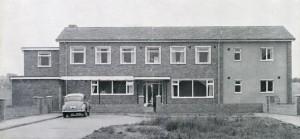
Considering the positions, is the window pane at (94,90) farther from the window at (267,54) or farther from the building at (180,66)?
the window at (267,54)

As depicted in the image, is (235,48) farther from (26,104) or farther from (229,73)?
(26,104)

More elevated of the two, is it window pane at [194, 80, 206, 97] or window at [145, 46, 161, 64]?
window at [145, 46, 161, 64]

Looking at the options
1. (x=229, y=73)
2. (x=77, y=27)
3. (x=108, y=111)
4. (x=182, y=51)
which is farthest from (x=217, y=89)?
(x=77, y=27)

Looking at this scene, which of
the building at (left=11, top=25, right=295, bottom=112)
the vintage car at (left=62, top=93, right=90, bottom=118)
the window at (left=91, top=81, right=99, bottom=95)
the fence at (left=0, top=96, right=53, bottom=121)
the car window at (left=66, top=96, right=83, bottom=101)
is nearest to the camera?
the vintage car at (left=62, top=93, right=90, bottom=118)

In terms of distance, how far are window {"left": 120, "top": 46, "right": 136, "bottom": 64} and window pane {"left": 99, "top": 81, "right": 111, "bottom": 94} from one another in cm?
214

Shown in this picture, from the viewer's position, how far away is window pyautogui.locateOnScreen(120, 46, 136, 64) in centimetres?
3706

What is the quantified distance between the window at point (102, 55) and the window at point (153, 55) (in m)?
3.23

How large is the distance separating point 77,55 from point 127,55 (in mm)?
4160

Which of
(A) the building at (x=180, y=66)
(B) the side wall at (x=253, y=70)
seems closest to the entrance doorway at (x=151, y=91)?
(A) the building at (x=180, y=66)

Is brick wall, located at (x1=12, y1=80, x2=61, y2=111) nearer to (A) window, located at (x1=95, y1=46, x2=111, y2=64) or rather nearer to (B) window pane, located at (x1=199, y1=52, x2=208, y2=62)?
(A) window, located at (x1=95, y1=46, x2=111, y2=64)

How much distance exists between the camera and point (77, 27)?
130 ft

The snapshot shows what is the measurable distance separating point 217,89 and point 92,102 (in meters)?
10.3

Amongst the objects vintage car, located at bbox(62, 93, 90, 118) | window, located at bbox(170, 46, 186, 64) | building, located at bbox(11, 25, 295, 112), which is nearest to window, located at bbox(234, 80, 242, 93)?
building, located at bbox(11, 25, 295, 112)

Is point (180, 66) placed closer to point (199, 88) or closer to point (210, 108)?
point (199, 88)
